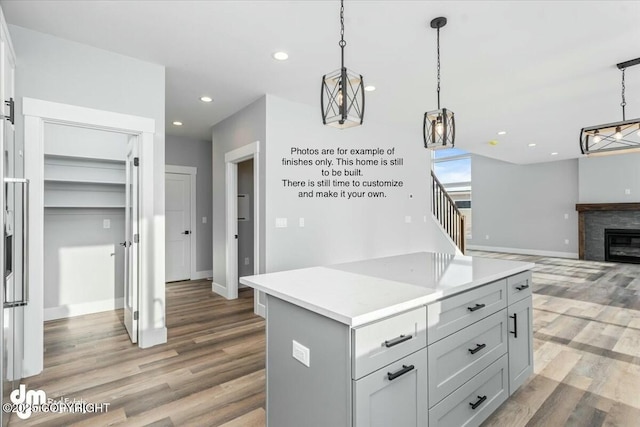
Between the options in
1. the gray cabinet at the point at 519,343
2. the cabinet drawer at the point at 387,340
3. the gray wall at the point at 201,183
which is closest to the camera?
the cabinet drawer at the point at 387,340

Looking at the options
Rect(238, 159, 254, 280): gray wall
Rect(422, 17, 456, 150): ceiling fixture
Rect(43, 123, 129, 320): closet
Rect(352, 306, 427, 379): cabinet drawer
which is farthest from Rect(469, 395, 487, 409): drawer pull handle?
Rect(238, 159, 254, 280): gray wall

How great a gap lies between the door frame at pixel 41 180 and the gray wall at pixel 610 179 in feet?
32.3

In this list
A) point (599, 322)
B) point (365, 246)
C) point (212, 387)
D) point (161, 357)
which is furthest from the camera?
point (365, 246)

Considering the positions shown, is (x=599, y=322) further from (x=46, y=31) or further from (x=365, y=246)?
(x=46, y=31)

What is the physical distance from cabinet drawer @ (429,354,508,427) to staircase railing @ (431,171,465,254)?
4245 mm

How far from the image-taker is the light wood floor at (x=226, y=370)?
202cm

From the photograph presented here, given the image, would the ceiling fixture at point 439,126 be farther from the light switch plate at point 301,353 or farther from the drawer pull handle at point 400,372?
the light switch plate at point 301,353

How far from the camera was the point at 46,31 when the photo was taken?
2.54 metres

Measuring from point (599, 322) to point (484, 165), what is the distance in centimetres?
744

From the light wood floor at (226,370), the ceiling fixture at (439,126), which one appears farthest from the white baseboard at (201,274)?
the ceiling fixture at (439,126)

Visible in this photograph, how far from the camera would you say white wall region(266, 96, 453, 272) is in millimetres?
3889

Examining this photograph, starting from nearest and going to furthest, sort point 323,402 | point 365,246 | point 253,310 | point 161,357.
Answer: point 323,402, point 161,357, point 253,310, point 365,246

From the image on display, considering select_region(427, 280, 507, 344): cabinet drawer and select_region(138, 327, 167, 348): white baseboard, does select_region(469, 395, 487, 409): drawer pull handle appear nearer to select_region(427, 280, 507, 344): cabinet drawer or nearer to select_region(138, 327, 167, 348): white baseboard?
select_region(427, 280, 507, 344): cabinet drawer

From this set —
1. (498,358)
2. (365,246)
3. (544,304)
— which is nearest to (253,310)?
(365,246)
